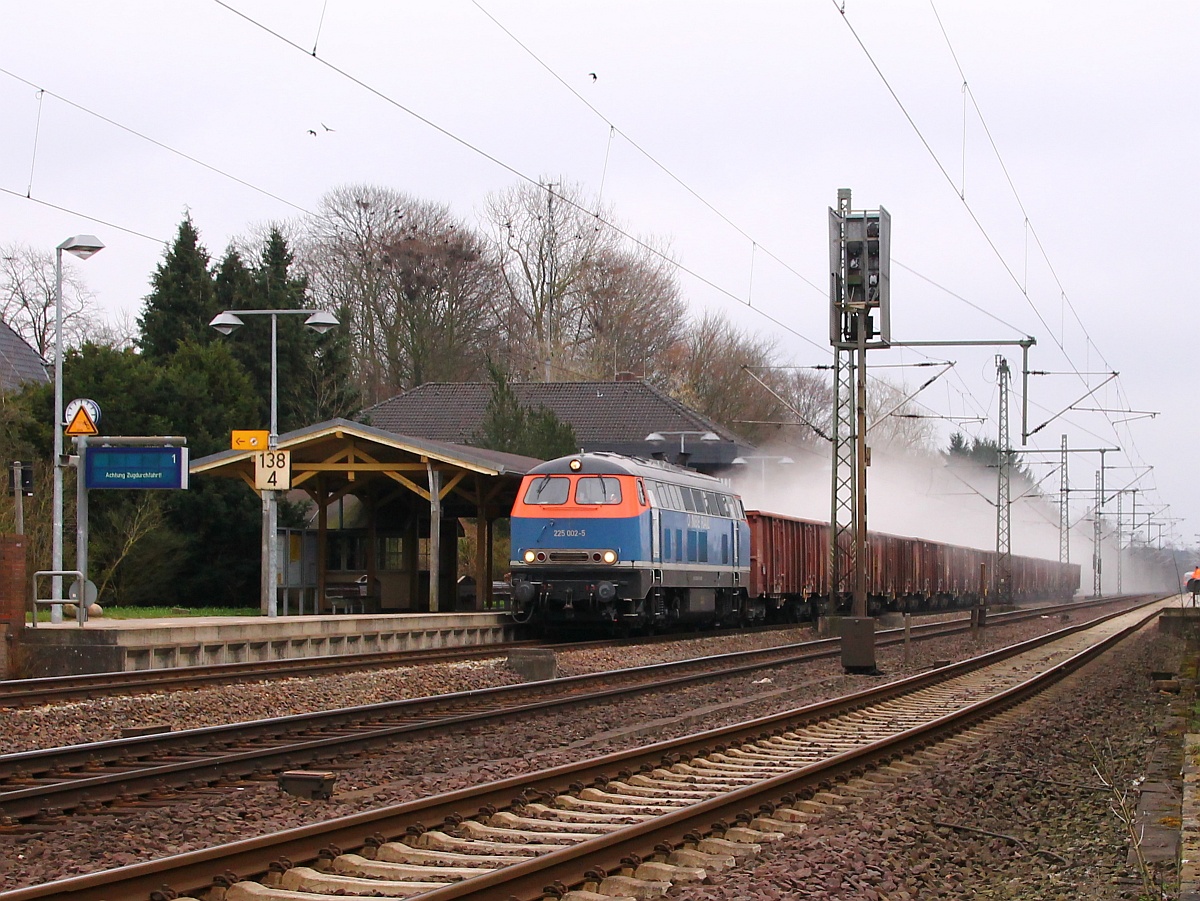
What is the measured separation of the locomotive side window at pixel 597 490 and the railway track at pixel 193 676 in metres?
3.09

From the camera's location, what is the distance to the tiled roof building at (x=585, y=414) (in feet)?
184

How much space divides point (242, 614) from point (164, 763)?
65.9ft

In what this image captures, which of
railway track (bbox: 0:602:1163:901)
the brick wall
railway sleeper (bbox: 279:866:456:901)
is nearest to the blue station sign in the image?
the brick wall

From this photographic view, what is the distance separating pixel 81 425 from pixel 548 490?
7921 millimetres

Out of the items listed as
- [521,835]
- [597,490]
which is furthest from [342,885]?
[597,490]

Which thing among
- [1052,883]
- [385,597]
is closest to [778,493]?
[385,597]

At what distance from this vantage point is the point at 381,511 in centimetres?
3434

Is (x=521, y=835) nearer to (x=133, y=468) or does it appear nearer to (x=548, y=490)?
(x=133, y=468)

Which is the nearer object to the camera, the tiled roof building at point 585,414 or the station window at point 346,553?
the station window at point 346,553

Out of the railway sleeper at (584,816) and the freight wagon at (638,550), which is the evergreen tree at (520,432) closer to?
the freight wagon at (638,550)

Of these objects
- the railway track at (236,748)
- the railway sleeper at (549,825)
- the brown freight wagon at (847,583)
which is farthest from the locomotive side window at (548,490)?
the railway sleeper at (549,825)

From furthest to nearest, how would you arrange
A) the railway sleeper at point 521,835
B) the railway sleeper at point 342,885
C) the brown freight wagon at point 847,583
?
the brown freight wagon at point 847,583, the railway sleeper at point 521,835, the railway sleeper at point 342,885

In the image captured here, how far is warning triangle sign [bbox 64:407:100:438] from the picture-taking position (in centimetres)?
2023

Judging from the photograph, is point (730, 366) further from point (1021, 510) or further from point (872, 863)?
point (872, 863)
